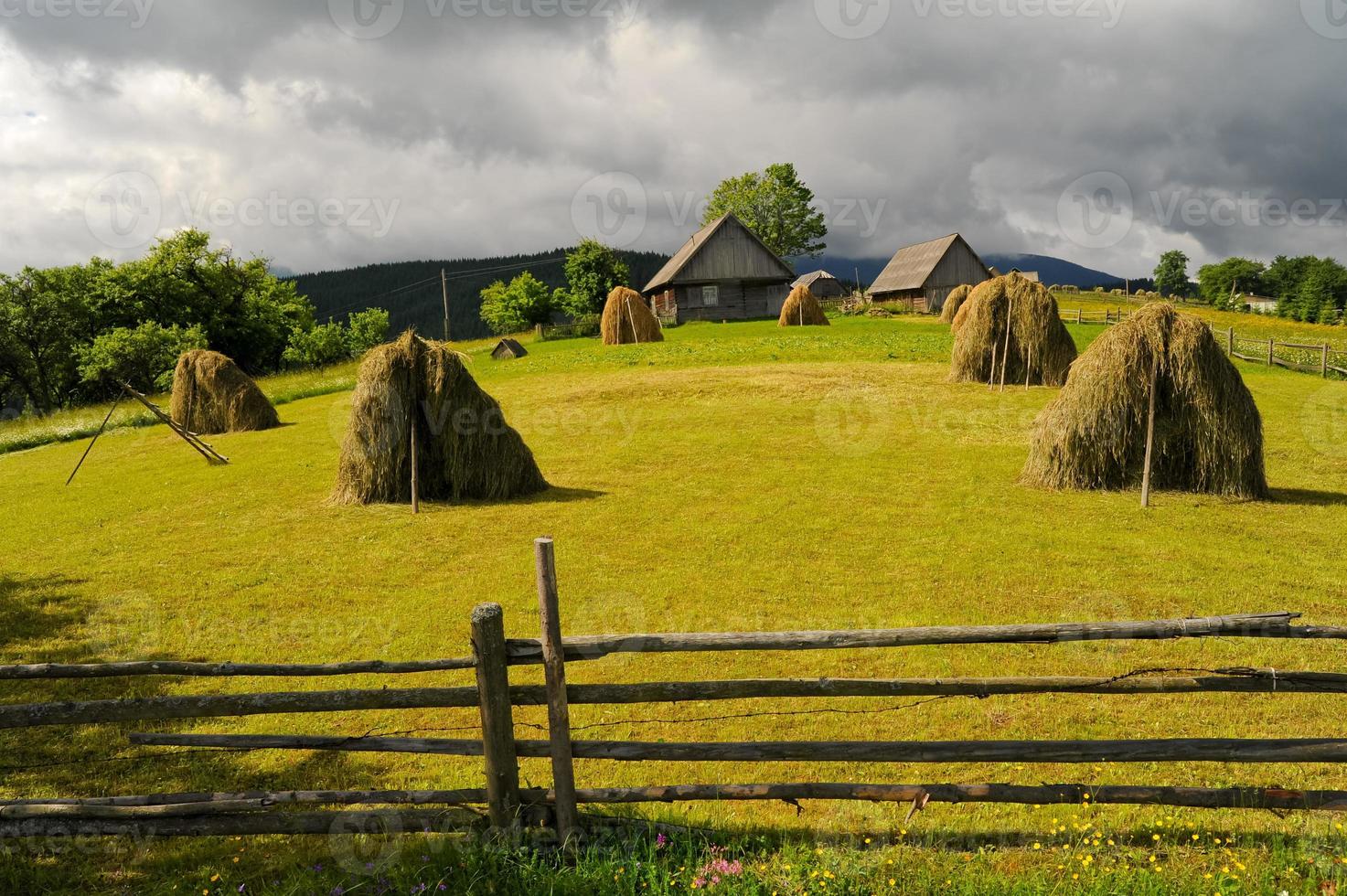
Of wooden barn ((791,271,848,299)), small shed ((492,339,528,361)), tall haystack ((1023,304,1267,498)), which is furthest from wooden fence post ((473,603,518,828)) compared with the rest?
wooden barn ((791,271,848,299))

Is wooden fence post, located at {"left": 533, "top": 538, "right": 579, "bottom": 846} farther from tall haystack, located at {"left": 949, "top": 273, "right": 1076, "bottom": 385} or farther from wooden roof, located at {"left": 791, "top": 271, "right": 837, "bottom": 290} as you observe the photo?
wooden roof, located at {"left": 791, "top": 271, "right": 837, "bottom": 290}

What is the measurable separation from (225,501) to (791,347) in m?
21.3

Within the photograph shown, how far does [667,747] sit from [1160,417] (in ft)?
37.3

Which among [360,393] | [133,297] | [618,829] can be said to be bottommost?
[618,829]

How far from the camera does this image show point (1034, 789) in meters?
4.04

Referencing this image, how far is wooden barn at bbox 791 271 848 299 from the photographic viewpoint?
78312 mm

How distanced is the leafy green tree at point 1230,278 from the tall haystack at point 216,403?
10607 centimetres

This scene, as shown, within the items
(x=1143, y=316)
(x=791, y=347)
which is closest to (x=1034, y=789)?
(x=1143, y=316)

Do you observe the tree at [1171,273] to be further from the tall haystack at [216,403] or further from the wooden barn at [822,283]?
the tall haystack at [216,403]

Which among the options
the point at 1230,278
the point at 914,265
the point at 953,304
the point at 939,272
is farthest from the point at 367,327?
the point at 1230,278

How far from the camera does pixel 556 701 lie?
3.94 meters

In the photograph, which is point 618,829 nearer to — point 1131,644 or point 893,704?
point 893,704

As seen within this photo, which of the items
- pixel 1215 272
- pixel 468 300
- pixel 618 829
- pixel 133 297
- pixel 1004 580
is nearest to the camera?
pixel 618 829

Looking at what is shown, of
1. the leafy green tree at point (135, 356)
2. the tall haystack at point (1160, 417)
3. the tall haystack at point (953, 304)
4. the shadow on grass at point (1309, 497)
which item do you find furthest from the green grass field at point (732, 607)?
the leafy green tree at point (135, 356)
